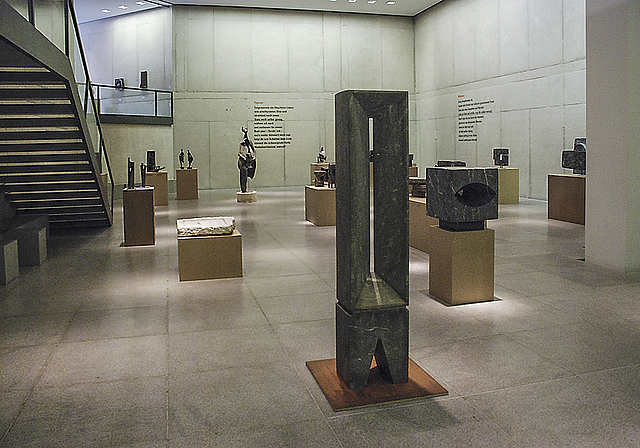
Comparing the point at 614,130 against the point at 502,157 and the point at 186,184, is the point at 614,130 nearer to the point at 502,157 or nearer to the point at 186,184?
the point at 502,157

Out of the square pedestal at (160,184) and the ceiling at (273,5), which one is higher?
the ceiling at (273,5)

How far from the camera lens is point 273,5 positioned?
71.9 ft

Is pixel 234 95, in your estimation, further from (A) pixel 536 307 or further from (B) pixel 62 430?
(B) pixel 62 430

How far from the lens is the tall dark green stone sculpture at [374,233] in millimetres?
3572

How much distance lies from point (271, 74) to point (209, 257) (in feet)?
55.3

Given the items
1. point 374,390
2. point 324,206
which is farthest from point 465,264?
point 324,206

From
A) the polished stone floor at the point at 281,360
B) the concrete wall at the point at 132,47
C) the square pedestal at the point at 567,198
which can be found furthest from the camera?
the concrete wall at the point at 132,47

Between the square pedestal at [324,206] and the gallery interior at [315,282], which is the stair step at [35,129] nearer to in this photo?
the gallery interior at [315,282]

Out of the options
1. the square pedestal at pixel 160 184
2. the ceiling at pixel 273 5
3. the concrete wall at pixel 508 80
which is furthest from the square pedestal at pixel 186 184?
the concrete wall at pixel 508 80

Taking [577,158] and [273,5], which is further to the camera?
[273,5]

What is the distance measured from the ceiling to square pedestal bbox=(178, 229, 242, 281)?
16387 mm

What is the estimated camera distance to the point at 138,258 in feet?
28.3

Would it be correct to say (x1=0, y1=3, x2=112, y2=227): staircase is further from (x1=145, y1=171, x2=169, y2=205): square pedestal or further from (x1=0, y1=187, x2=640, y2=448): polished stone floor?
(x1=145, y1=171, x2=169, y2=205): square pedestal

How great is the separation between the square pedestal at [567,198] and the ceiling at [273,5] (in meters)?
12.2
